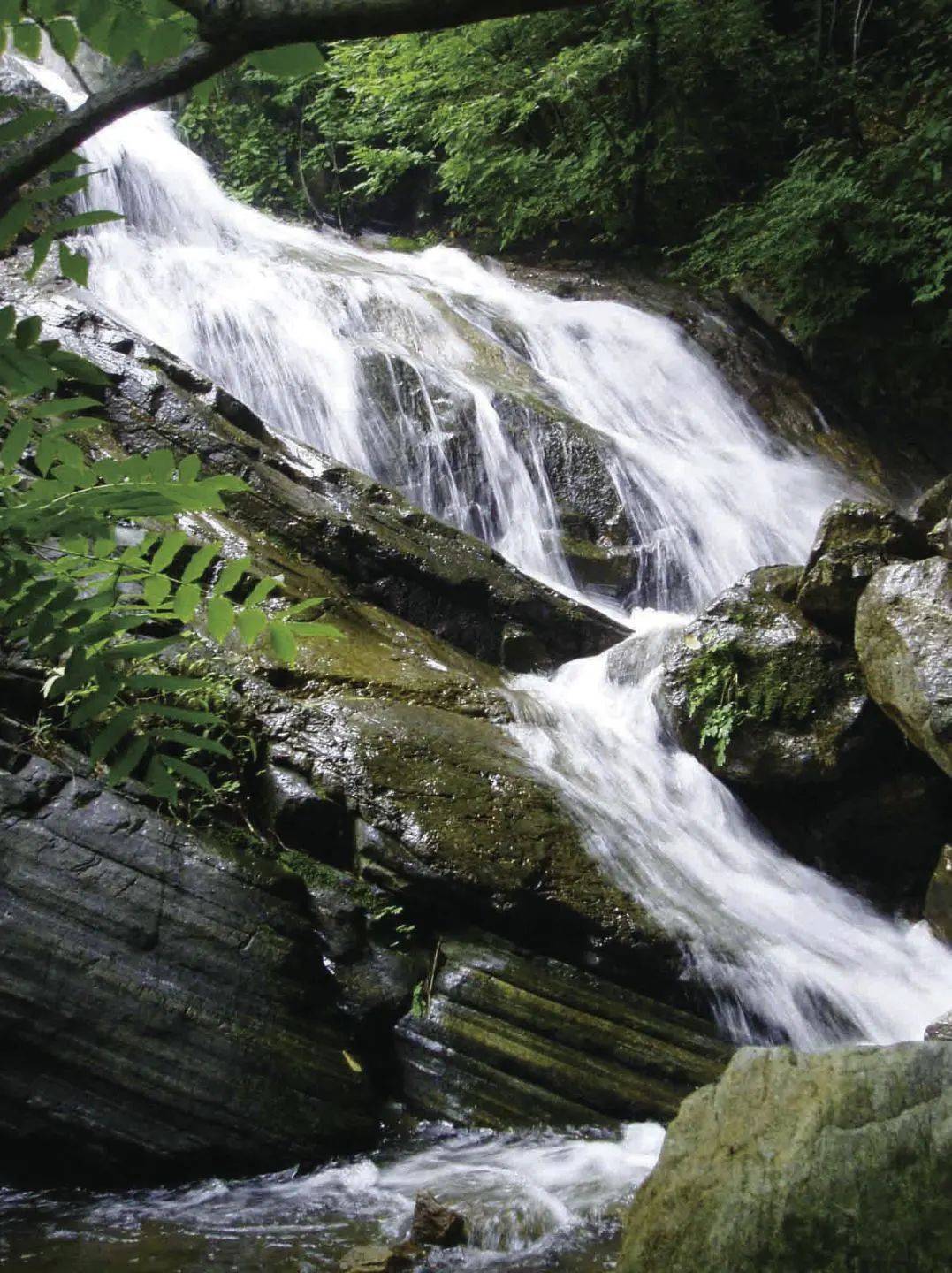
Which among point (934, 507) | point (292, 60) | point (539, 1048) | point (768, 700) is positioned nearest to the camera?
point (292, 60)

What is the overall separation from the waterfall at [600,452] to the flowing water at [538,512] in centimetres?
2

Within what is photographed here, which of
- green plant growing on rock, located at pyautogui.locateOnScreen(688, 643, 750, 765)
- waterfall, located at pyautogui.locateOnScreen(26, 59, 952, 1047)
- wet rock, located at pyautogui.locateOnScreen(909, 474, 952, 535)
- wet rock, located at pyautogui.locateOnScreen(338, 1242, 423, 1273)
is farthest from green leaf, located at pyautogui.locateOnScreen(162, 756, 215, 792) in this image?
wet rock, located at pyautogui.locateOnScreen(909, 474, 952, 535)

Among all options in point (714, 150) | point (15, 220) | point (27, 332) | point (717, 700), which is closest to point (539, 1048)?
point (717, 700)

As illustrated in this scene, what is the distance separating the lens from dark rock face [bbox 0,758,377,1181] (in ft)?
12.2

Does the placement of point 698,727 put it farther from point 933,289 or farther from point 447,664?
point 933,289

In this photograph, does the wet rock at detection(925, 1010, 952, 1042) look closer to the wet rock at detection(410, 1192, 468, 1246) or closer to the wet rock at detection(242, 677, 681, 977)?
the wet rock at detection(242, 677, 681, 977)

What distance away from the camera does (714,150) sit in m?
15.0

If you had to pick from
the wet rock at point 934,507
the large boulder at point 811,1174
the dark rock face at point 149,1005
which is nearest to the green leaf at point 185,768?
the large boulder at point 811,1174

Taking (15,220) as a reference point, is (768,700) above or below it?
below

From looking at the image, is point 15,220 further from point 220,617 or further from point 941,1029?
point 941,1029

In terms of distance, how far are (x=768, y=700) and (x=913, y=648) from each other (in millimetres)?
967

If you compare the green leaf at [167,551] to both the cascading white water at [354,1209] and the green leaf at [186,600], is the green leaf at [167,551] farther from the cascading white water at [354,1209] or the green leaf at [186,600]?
the cascading white water at [354,1209]

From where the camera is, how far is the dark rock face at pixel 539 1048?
4145 mm

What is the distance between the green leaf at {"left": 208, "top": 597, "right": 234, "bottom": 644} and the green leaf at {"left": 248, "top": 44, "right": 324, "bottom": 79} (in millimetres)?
746
